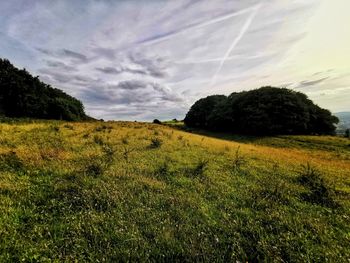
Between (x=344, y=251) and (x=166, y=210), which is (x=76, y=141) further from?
(x=344, y=251)

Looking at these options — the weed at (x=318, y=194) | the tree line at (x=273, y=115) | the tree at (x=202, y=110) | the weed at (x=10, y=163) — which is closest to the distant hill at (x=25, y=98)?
the weed at (x=10, y=163)

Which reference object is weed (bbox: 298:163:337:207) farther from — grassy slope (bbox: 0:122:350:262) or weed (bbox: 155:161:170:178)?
weed (bbox: 155:161:170:178)

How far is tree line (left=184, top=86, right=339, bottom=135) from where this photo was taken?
2221 inches

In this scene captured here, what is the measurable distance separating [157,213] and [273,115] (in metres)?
54.9

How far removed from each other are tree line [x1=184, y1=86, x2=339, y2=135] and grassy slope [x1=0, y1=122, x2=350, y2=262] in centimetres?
4514

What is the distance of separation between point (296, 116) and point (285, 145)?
13.3 meters

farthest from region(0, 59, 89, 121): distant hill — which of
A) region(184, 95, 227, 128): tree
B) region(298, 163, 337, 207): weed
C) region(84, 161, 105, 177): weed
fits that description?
region(184, 95, 227, 128): tree

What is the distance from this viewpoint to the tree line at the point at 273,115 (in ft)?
185

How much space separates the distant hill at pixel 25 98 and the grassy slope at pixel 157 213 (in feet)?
107

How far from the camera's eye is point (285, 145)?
4597cm

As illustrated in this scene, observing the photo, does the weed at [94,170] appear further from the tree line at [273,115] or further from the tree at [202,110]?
the tree at [202,110]

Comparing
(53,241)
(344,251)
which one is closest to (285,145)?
(344,251)

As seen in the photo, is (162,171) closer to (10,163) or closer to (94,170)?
(94,170)

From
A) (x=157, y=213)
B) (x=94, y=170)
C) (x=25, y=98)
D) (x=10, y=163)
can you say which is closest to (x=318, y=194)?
(x=157, y=213)
